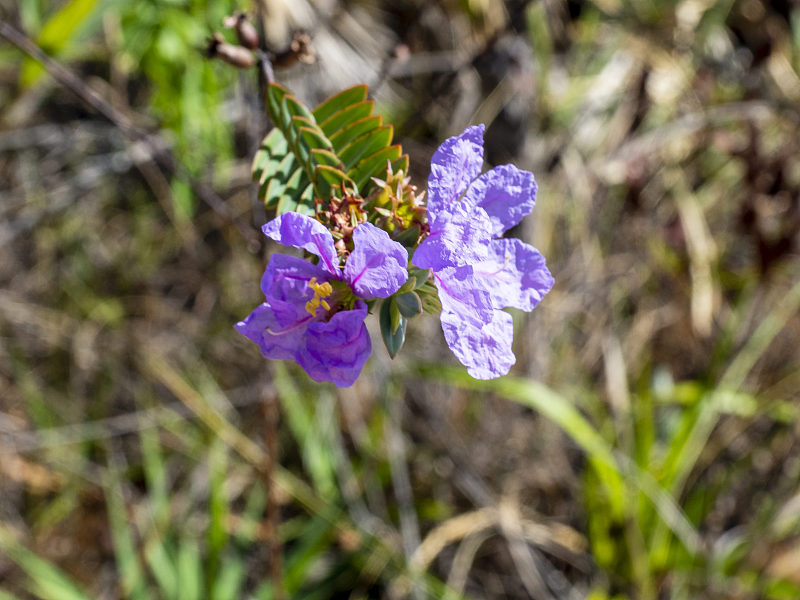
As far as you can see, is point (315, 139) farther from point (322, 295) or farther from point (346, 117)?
point (322, 295)

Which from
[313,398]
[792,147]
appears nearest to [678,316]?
[792,147]

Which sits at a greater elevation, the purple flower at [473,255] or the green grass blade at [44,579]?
the purple flower at [473,255]

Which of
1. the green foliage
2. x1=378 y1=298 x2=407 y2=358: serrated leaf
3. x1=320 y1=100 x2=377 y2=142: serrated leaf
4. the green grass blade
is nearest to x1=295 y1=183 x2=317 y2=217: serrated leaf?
the green foliage

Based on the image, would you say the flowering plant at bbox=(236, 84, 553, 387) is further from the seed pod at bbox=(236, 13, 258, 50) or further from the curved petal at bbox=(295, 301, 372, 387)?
Result: the seed pod at bbox=(236, 13, 258, 50)

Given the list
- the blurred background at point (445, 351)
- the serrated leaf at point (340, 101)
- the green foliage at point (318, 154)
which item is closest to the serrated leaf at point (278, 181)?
the green foliage at point (318, 154)

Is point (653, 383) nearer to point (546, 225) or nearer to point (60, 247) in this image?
point (546, 225)

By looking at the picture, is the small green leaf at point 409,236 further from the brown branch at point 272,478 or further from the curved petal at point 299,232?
the brown branch at point 272,478

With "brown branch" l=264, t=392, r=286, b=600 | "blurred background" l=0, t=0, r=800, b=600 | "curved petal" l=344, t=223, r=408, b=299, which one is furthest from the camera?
"blurred background" l=0, t=0, r=800, b=600
